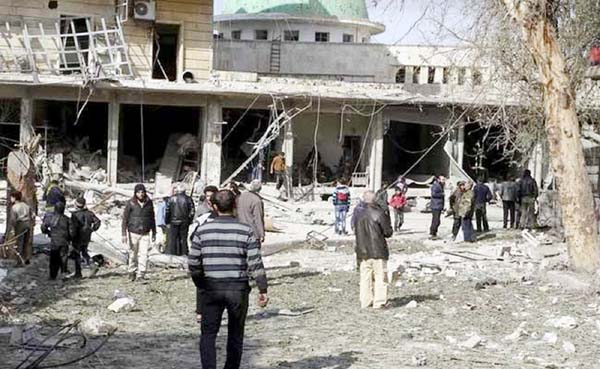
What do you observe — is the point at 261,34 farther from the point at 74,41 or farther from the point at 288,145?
the point at 74,41

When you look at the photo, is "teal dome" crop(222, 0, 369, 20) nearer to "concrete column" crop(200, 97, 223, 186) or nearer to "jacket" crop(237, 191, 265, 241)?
"concrete column" crop(200, 97, 223, 186)

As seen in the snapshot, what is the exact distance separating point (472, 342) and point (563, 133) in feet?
19.5

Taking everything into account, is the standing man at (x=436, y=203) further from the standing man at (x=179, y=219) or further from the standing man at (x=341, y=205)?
the standing man at (x=179, y=219)

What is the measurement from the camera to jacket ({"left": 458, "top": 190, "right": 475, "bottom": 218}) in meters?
21.7

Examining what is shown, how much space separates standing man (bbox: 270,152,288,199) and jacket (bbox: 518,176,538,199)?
31.4 ft

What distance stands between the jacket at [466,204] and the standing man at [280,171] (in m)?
10.8

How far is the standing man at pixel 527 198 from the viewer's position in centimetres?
2442

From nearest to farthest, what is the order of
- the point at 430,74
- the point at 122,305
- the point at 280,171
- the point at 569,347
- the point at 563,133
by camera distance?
the point at 569,347 → the point at 122,305 → the point at 563,133 → the point at 280,171 → the point at 430,74

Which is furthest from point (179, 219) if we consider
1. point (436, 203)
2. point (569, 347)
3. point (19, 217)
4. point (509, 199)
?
point (509, 199)

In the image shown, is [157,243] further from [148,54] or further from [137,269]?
[148,54]

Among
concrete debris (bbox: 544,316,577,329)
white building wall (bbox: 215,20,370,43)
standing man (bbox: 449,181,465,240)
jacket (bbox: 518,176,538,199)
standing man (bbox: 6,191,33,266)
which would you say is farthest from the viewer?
white building wall (bbox: 215,20,370,43)

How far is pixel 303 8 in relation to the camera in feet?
149

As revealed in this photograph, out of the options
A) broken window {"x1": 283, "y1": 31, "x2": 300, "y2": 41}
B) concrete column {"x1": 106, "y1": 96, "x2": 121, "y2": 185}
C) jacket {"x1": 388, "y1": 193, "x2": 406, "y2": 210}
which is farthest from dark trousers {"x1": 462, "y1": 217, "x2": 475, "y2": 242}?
broken window {"x1": 283, "y1": 31, "x2": 300, "y2": 41}

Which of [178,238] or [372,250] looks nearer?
[372,250]
